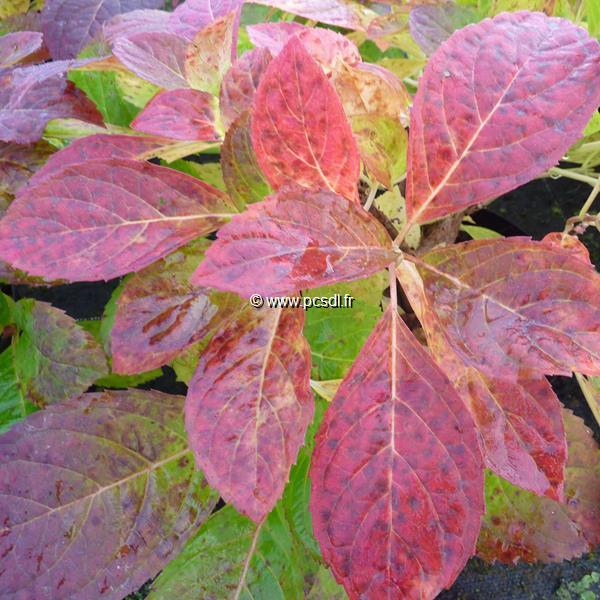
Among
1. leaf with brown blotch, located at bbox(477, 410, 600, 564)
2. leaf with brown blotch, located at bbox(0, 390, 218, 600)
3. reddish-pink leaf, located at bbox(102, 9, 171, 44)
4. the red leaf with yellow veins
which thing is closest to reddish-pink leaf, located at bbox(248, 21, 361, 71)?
reddish-pink leaf, located at bbox(102, 9, 171, 44)

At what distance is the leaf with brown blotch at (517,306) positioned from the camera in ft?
1.47

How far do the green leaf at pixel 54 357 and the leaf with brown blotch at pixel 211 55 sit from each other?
348 mm

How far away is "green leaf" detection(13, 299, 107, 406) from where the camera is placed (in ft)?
2.48

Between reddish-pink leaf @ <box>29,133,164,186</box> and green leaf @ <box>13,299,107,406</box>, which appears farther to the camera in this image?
green leaf @ <box>13,299,107,406</box>

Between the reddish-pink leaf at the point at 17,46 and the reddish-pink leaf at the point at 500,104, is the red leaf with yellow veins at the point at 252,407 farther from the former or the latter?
the reddish-pink leaf at the point at 17,46

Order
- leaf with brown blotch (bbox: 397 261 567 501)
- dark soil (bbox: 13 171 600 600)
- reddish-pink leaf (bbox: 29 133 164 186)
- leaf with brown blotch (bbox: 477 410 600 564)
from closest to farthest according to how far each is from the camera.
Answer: leaf with brown blotch (bbox: 397 261 567 501)
reddish-pink leaf (bbox: 29 133 164 186)
leaf with brown blotch (bbox: 477 410 600 564)
dark soil (bbox: 13 171 600 600)

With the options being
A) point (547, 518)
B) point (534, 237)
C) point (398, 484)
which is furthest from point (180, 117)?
point (534, 237)

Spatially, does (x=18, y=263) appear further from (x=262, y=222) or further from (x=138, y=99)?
(x=138, y=99)

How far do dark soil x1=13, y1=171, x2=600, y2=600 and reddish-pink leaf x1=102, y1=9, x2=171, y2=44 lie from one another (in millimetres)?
478

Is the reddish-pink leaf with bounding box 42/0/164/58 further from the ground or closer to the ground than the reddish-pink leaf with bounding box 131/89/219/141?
closer to the ground

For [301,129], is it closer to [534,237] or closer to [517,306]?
[517,306]

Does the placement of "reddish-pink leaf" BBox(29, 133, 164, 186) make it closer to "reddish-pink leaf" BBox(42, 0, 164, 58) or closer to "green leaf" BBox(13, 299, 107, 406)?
"green leaf" BBox(13, 299, 107, 406)

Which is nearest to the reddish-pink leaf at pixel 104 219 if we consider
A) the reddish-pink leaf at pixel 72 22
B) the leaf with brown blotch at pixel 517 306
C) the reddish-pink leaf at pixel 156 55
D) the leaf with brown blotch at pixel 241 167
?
the leaf with brown blotch at pixel 241 167

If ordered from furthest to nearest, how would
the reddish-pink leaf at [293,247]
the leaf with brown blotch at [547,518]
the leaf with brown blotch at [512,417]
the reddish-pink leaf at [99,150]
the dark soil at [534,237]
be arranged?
1. the dark soil at [534,237]
2. the leaf with brown blotch at [547,518]
3. the reddish-pink leaf at [99,150]
4. the leaf with brown blotch at [512,417]
5. the reddish-pink leaf at [293,247]
